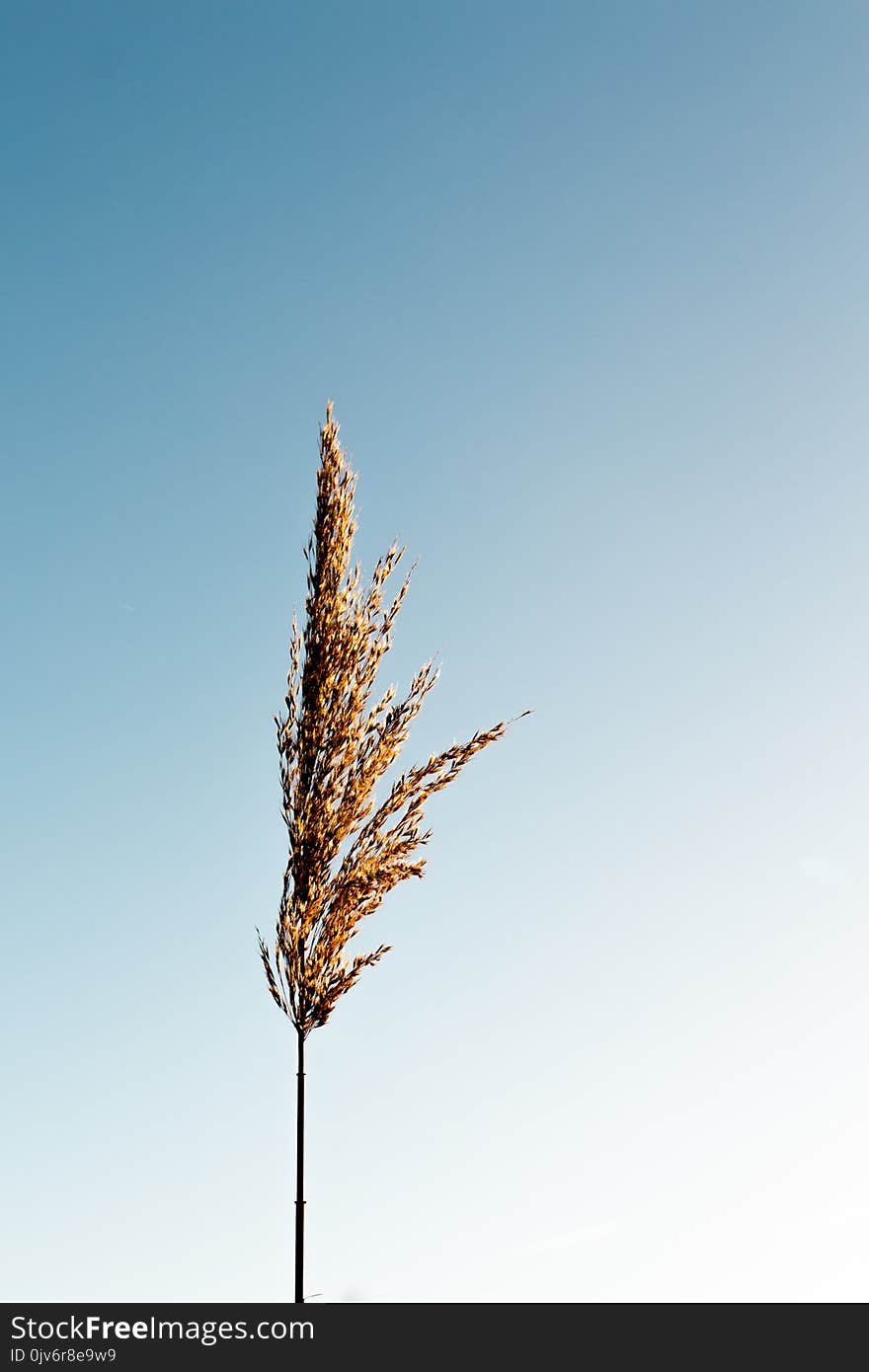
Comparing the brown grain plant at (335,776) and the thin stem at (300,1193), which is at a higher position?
the brown grain plant at (335,776)

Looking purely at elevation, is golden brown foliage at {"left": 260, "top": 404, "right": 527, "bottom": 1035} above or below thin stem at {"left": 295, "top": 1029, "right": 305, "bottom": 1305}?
above

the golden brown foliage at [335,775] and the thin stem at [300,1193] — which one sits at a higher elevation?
the golden brown foliage at [335,775]

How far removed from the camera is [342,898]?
5602 mm

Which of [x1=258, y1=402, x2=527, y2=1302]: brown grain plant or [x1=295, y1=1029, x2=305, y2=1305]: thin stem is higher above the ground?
[x1=258, y1=402, x2=527, y2=1302]: brown grain plant

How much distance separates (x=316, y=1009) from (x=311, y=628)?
6.78 ft
